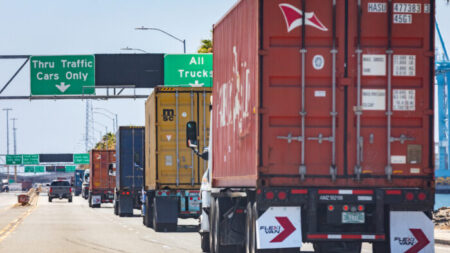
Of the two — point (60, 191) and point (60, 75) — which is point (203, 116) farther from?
point (60, 191)

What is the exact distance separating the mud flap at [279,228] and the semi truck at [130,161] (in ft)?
82.1

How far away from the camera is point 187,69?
47.6 meters

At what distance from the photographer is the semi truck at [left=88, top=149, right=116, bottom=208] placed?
59.6 metres

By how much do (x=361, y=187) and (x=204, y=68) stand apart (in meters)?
33.0

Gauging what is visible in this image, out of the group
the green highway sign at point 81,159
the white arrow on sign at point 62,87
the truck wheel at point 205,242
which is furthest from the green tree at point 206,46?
the green highway sign at point 81,159

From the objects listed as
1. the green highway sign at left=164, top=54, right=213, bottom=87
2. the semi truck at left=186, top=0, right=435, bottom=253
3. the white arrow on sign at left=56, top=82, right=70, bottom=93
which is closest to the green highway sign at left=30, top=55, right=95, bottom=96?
the white arrow on sign at left=56, top=82, right=70, bottom=93

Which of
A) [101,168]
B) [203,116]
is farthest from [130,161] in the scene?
[101,168]

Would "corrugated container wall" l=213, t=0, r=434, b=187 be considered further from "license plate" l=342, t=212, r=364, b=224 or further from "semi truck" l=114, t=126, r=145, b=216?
"semi truck" l=114, t=126, r=145, b=216

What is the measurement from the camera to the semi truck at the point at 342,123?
47.0 ft

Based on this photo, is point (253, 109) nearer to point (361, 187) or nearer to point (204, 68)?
point (361, 187)

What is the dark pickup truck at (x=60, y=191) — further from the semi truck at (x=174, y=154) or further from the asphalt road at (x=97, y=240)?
the semi truck at (x=174, y=154)

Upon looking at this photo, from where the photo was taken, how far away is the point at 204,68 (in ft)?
155

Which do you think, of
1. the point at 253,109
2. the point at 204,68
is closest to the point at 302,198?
the point at 253,109

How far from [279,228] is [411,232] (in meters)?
1.91
